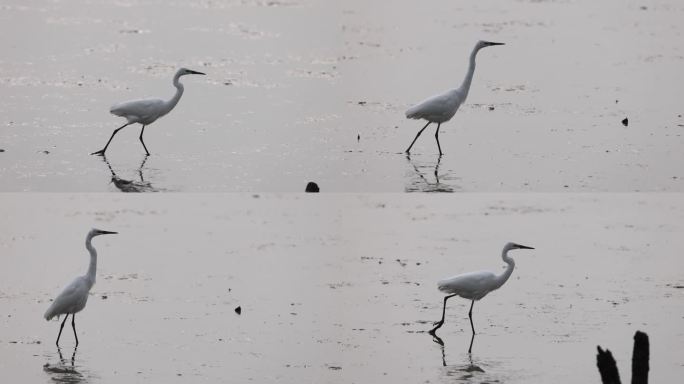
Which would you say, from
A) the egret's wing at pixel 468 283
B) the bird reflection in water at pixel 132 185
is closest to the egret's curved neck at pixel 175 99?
the bird reflection in water at pixel 132 185

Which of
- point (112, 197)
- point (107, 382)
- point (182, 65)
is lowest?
point (107, 382)

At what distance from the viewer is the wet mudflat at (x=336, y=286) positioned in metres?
8.66

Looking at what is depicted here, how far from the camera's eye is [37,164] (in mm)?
11453

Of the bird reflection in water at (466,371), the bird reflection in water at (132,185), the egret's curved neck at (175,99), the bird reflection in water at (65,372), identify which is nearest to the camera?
the bird reflection in water at (65,372)

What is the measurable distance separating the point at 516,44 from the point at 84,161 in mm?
7696

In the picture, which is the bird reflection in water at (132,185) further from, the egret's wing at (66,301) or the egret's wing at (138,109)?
the egret's wing at (66,301)

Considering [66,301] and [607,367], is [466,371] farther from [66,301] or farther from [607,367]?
[66,301]

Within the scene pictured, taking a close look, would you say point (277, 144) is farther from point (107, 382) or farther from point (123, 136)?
point (107, 382)

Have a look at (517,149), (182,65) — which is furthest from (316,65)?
(517,149)

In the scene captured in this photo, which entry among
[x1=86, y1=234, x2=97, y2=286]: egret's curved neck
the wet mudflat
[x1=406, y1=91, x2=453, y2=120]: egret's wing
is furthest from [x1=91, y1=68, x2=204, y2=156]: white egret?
[x1=406, y1=91, x2=453, y2=120]: egret's wing

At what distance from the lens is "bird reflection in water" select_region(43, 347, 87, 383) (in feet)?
27.1

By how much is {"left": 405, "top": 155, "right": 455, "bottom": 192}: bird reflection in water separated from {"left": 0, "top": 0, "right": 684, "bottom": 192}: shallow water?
3cm

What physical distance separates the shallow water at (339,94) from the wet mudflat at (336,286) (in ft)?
1.30

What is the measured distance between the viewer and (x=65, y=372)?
8422 mm
